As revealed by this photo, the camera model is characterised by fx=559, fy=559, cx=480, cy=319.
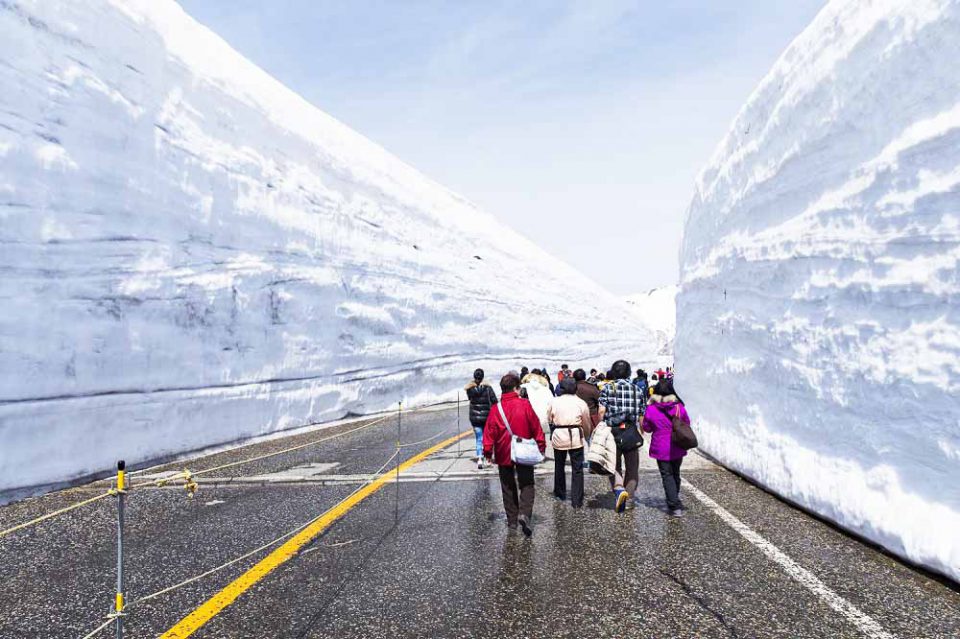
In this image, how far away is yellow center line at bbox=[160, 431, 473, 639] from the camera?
342 cm

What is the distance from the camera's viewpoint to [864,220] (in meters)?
5.25

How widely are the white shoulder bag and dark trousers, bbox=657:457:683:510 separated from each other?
1448mm

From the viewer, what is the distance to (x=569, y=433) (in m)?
6.27

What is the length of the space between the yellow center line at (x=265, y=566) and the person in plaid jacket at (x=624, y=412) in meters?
2.90

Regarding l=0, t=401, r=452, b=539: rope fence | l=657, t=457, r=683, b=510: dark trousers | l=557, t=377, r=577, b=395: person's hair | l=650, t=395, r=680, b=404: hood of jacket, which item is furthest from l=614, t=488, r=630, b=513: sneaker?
l=0, t=401, r=452, b=539: rope fence

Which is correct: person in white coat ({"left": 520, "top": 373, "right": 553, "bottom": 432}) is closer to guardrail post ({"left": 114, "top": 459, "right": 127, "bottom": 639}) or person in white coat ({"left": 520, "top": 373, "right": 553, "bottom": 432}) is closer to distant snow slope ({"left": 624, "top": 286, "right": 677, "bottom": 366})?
guardrail post ({"left": 114, "top": 459, "right": 127, "bottom": 639})

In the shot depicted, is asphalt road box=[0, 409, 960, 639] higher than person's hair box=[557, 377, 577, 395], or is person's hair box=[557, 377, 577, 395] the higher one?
person's hair box=[557, 377, 577, 395]

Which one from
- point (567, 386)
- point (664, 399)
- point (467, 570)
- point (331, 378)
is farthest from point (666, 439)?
point (331, 378)

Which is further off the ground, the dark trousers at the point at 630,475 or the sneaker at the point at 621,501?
the dark trousers at the point at 630,475

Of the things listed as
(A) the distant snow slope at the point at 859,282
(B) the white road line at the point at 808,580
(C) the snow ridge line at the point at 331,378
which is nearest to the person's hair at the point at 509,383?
(B) the white road line at the point at 808,580

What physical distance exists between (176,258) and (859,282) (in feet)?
34.3

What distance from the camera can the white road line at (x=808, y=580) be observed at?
3348 millimetres

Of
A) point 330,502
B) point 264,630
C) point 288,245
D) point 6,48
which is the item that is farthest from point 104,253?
point 264,630

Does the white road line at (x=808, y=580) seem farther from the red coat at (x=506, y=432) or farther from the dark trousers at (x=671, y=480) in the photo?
the red coat at (x=506, y=432)
